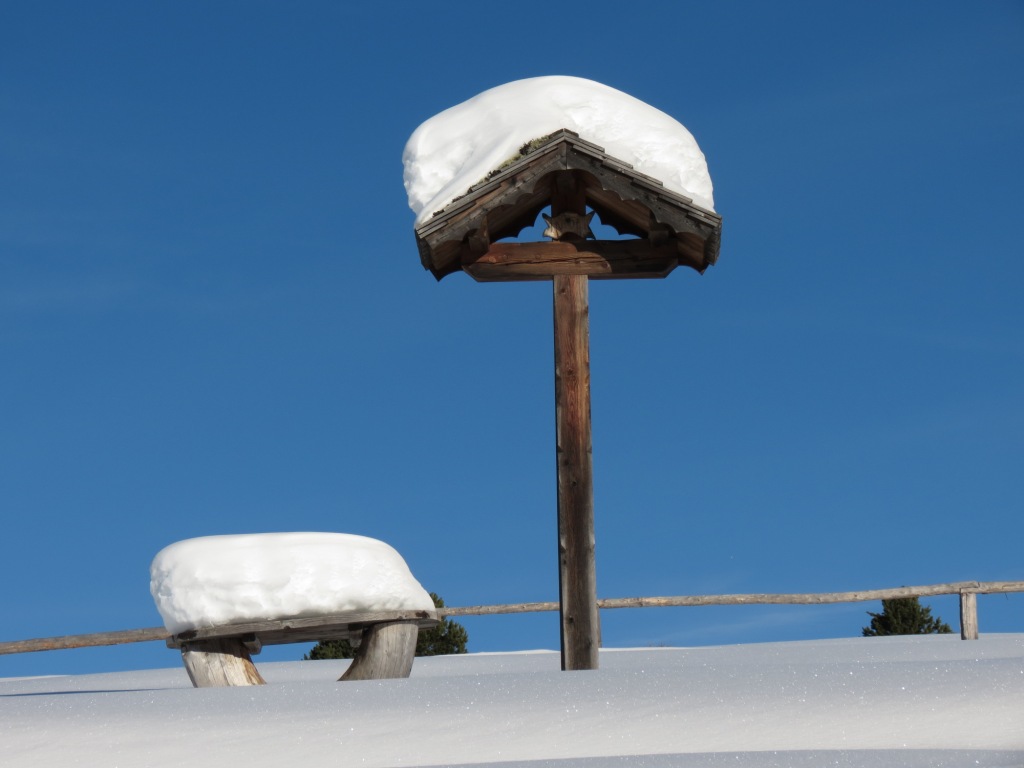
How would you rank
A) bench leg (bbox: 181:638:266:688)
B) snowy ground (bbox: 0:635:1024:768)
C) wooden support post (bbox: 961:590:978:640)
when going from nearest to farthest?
1. snowy ground (bbox: 0:635:1024:768)
2. bench leg (bbox: 181:638:266:688)
3. wooden support post (bbox: 961:590:978:640)

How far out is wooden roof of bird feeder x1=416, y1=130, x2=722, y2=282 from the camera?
318 inches

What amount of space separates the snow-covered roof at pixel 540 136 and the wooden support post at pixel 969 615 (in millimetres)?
7551

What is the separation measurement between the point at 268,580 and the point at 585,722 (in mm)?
3460

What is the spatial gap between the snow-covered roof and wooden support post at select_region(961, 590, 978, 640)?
24.8 ft

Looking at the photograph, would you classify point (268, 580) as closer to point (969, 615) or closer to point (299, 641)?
point (299, 641)

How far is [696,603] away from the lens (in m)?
15.1

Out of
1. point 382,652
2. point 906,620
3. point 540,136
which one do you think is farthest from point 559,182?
point 906,620

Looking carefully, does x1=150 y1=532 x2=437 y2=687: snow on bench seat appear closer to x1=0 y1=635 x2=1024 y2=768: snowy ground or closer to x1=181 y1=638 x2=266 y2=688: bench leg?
x1=181 y1=638 x2=266 y2=688: bench leg

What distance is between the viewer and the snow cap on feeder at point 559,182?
8102 millimetres

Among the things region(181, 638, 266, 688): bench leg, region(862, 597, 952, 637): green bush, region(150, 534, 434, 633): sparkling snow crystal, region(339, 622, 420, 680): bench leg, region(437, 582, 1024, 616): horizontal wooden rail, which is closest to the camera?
region(150, 534, 434, 633): sparkling snow crystal

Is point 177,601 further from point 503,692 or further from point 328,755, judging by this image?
point 328,755

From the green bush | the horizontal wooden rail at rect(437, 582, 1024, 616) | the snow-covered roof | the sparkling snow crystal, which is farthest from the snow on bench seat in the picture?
the green bush

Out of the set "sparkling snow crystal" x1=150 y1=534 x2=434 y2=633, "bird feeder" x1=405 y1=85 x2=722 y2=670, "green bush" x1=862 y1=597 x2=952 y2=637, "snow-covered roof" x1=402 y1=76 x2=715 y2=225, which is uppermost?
"snow-covered roof" x1=402 y1=76 x2=715 y2=225

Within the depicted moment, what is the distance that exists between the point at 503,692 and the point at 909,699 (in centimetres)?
202
